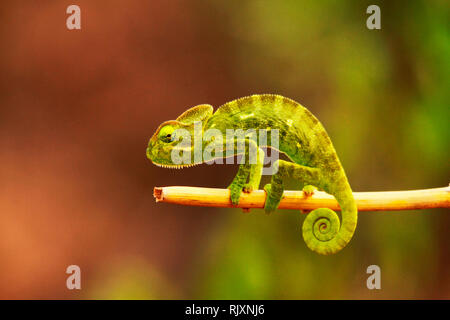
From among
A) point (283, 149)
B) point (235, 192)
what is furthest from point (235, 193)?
point (283, 149)

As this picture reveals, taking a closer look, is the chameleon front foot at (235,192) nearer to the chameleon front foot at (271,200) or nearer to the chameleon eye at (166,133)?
the chameleon front foot at (271,200)

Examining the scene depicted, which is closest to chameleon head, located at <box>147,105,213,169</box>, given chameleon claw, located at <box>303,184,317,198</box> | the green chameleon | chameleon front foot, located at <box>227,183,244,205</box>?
the green chameleon

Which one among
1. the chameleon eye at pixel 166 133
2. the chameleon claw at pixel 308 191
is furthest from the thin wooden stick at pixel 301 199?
the chameleon eye at pixel 166 133

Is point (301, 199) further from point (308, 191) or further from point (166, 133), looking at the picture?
point (166, 133)

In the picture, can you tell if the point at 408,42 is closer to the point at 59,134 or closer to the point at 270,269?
the point at 270,269

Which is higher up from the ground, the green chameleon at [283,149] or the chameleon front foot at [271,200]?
the green chameleon at [283,149]

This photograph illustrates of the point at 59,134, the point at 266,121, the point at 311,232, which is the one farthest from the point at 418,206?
the point at 59,134

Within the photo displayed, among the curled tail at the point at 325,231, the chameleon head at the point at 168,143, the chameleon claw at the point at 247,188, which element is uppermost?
the chameleon head at the point at 168,143
